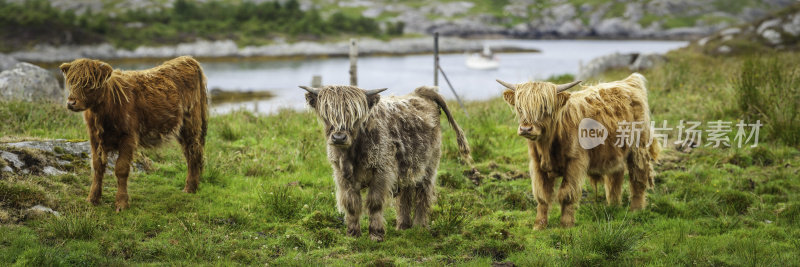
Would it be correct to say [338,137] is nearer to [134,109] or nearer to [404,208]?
[404,208]

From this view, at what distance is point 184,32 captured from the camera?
7175 cm

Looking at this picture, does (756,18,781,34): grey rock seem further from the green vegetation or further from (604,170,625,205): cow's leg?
the green vegetation

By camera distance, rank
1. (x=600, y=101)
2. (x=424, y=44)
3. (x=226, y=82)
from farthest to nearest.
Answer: (x=424, y=44), (x=226, y=82), (x=600, y=101)

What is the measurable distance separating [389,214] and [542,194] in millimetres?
1678

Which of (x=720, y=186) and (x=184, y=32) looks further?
(x=184, y=32)

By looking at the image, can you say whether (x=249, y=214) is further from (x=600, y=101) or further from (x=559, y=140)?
(x=600, y=101)

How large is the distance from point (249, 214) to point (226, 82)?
3415 centimetres

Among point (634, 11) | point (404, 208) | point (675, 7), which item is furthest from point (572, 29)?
point (404, 208)

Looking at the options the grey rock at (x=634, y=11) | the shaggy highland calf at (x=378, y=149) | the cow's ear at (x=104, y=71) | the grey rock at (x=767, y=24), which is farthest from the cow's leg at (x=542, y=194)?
the grey rock at (x=634, y=11)

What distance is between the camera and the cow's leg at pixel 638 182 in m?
6.72

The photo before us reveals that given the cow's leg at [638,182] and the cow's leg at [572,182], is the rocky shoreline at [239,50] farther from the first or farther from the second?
the cow's leg at [572,182]

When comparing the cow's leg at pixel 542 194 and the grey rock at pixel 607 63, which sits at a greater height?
the grey rock at pixel 607 63

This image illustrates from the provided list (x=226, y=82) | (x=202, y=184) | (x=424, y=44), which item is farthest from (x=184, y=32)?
(x=202, y=184)

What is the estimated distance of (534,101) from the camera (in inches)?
218
